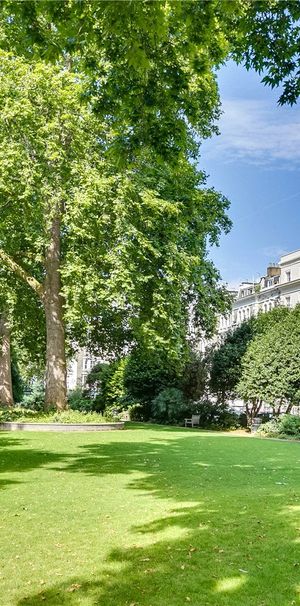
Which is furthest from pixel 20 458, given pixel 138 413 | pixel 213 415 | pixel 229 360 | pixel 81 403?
pixel 81 403

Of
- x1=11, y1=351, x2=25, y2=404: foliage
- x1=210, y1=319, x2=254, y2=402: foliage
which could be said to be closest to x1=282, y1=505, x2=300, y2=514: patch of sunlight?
x1=210, y1=319, x2=254, y2=402: foliage

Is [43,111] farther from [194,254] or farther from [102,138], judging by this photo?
[194,254]

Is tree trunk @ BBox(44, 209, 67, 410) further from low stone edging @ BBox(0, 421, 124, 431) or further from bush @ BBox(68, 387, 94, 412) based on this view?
bush @ BBox(68, 387, 94, 412)

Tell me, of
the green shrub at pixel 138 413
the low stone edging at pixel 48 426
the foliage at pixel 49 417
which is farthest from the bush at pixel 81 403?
the low stone edging at pixel 48 426

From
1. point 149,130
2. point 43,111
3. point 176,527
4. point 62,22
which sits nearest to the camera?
point 176,527

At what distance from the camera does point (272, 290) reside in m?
62.5

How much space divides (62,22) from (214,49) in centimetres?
299

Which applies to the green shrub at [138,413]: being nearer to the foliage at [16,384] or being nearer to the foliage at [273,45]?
the foliage at [16,384]

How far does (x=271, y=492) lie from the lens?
1001cm

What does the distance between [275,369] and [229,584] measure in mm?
26604

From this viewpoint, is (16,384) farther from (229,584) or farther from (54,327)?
(229,584)

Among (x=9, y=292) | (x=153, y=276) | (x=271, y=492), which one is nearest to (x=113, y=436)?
(x=153, y=276)

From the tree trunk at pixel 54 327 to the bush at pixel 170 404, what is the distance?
9857mm

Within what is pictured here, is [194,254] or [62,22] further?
[194,254]
